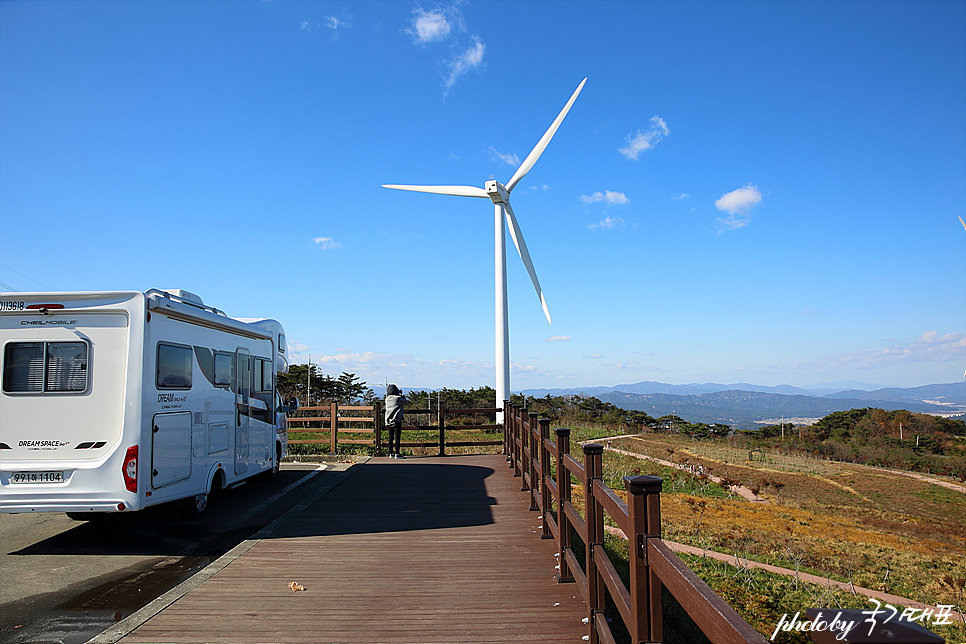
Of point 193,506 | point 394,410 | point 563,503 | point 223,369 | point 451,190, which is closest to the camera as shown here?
point 563,503

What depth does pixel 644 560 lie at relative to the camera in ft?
8.63

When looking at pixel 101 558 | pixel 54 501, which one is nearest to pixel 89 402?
pixel 54 501

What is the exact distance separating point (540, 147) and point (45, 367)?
16.3 meters

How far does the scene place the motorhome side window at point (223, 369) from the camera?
8.23 meters

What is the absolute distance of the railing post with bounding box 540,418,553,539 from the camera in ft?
20.2

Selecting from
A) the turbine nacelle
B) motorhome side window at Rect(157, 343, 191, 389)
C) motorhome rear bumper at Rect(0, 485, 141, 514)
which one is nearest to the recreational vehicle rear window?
motorhome side window at Rect(157, 343, 191, 389)

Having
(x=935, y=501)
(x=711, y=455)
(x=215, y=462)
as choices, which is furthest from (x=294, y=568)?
(x=711, y=455)

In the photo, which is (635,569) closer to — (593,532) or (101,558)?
(593,532)

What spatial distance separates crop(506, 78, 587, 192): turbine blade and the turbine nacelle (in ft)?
1.44

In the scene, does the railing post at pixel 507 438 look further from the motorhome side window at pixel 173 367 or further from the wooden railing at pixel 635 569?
the wooden railing at pixel 635 569

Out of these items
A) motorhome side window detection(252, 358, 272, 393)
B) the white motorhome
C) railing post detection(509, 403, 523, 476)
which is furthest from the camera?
railing post detection(509, 403, 523, 476)

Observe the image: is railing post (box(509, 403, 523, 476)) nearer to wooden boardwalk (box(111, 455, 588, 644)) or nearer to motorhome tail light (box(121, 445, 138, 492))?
wooden boardwalk (box(111, 455, 588, 644))

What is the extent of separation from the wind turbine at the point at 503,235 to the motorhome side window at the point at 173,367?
372 inches

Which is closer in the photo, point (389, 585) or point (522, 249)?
point (389, 585)
